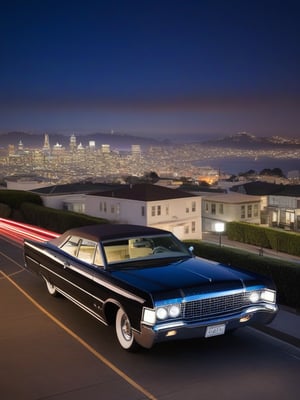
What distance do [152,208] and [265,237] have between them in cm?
819

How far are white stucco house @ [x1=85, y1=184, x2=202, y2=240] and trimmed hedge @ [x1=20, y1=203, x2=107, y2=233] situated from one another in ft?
34.0

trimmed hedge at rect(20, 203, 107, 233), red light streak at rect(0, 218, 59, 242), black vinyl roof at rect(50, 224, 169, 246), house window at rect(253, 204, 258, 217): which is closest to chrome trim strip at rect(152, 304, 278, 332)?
black vinyl roof at rect(50, 224, 169, 246)

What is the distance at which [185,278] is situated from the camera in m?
6.07

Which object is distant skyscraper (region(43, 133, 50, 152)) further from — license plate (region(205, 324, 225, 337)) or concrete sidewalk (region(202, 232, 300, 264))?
license plate (region(205, 324, 225, 337))

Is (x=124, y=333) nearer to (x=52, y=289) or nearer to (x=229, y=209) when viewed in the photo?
(x=52, y=289)

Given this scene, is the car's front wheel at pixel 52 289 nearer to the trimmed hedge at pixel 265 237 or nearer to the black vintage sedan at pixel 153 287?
the black vintage sedan at pixel 153 287

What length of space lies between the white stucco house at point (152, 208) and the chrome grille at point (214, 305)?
2914 cm

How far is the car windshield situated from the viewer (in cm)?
702

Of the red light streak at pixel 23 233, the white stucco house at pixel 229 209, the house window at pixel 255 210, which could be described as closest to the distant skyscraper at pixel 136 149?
the white stucco house at pixel 229 209

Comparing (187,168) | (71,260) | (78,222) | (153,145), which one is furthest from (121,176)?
(71,260)

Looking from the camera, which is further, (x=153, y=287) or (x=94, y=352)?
(x=94, y=352)

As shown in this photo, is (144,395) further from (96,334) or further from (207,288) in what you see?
(96,334)

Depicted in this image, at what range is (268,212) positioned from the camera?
46.9 metres

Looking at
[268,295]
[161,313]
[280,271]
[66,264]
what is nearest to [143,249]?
[66,264]
